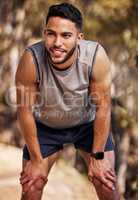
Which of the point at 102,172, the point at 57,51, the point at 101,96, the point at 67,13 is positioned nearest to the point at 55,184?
the point at 102,172

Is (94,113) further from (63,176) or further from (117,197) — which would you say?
(63,176)

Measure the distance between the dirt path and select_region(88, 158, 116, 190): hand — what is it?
2083 millimetres

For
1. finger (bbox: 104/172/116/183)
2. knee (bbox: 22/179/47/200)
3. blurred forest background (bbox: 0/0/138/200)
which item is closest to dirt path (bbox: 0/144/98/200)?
knee (bbox: 22/179/47/200)

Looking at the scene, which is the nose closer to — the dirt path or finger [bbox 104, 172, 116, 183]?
finger [bbox 104, 172, 116, 183]

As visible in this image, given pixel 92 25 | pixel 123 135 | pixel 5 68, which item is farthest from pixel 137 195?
pixel 5 68

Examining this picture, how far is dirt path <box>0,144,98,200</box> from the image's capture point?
5773 millimetres

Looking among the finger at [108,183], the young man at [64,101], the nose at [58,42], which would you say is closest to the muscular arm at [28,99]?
the young man at [64,101]

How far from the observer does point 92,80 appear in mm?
3402

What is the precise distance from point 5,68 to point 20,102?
10006mm

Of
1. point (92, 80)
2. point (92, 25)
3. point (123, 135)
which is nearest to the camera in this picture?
point (92, 80)

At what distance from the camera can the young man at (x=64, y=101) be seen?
322 centimetres

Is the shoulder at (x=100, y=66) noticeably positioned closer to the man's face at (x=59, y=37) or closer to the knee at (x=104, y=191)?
the man's face at (x=59, y=37)

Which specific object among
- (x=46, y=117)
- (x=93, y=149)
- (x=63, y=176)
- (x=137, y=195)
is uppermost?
(x=46, y=117)

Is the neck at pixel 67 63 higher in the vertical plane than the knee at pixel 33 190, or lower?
higher
